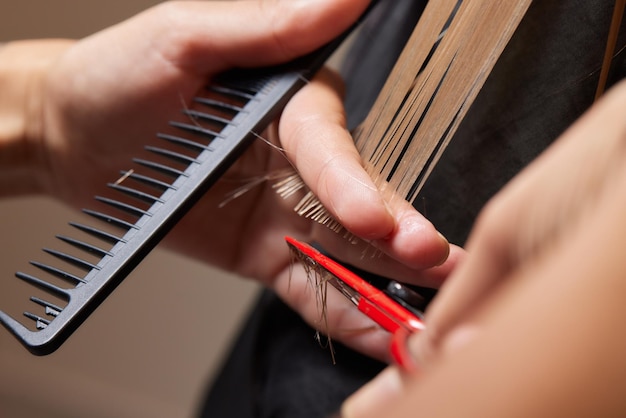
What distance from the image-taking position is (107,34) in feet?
1.93

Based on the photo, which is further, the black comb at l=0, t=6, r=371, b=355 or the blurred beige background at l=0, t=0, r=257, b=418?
the blurred beige background at l=0, t=0, r=257, b=418

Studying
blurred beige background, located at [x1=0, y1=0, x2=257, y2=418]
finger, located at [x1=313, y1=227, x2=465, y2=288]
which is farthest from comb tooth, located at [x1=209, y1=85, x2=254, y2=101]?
blurred beige background, located at [x1=0, y1=0, x2=257, y2=418]

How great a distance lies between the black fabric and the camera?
34cm

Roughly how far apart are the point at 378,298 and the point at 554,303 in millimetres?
155

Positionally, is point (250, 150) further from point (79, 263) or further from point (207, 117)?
point (79, 263)

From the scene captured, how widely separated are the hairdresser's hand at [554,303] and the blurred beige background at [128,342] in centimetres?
101

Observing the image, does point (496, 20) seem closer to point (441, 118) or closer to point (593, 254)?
point (441, 118)

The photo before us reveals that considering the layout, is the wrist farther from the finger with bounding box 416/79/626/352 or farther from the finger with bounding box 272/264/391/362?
the finger with bounding box 416/79/626/352

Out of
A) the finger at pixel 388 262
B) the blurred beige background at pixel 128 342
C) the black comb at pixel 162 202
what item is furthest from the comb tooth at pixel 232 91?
the blurred beige background at pixel 128 342

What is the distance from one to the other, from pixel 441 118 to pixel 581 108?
0.07 metres

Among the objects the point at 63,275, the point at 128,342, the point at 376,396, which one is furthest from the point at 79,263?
the point at 128,342

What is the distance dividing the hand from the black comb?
0.05ft

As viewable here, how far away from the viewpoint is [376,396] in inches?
8.2

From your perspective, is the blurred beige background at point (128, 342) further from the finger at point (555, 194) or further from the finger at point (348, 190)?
the finger at point (555, 194)
